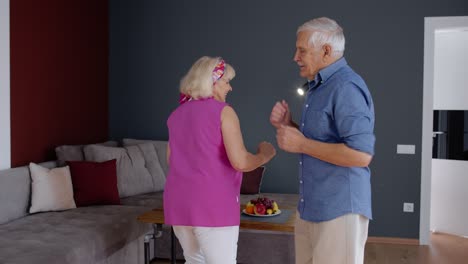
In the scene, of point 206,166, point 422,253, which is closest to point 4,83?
point 206,166

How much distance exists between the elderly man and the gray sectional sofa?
5.27ft

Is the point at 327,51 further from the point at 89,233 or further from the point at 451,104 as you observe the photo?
the point at 451,104

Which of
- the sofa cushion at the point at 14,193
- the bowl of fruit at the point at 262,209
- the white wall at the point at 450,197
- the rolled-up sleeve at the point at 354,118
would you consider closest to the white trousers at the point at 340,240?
the rolled-up sleeve at the point at 354,118

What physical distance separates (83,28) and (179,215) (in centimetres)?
334

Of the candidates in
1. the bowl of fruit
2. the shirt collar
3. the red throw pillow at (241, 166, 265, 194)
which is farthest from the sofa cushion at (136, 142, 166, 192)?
the shirt collar

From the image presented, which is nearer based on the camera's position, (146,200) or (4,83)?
(4,83)

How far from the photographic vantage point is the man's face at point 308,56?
178 centimetres

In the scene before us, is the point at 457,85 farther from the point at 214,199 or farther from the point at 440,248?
the point at 214,199

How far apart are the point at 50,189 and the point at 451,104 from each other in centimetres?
399

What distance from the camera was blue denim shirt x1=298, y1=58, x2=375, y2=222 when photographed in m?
1.63

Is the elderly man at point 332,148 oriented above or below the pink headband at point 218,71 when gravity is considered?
below

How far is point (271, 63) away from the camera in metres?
4.99

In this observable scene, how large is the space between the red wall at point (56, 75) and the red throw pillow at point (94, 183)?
19.5 inches

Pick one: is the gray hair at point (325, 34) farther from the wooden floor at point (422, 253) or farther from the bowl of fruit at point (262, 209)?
the wooden floor at point (422, 253)
